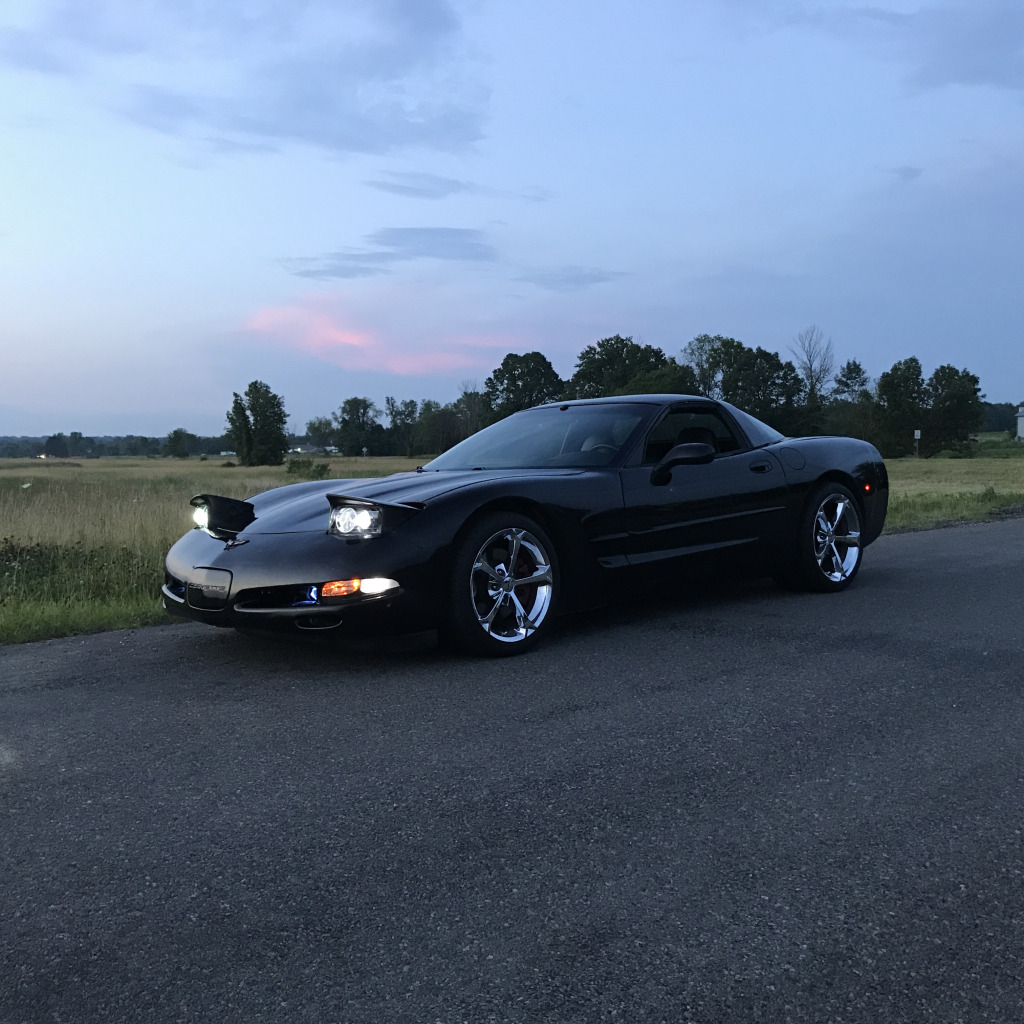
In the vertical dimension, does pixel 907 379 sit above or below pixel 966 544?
above

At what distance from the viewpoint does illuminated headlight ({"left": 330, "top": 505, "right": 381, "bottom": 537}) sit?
4586 millimetres

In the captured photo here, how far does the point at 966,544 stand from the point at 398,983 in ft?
27.8

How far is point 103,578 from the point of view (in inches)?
303

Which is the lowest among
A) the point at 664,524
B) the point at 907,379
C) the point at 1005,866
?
the point at 1005,866

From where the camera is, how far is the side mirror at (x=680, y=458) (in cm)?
552

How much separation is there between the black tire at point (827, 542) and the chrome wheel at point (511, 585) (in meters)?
2.21

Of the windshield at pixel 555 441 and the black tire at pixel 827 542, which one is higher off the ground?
the windshield at pixel 555 441

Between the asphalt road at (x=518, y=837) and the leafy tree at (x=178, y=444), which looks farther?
the leafy tree at (x=178, y=444)

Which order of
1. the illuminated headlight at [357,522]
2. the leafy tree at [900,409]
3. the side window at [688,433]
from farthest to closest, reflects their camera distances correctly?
1. the leafy tree at [900,409]
2. the side window at [688,433]
3. the illuminated headlight at [357,522]

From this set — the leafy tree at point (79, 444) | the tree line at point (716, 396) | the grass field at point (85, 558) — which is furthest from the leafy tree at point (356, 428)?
the grass field at point (85, 558)

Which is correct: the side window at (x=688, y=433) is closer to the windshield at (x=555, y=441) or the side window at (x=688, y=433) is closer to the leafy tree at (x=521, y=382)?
the windshield at (x=555, y=441)

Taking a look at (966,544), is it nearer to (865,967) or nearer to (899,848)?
(899,848)

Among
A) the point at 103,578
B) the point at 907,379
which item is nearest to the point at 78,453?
the point at 907,379

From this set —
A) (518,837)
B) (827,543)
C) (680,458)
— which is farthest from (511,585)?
(827,543)
